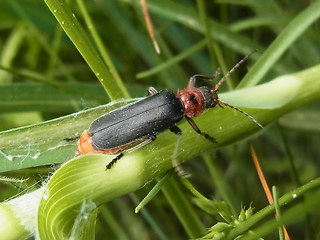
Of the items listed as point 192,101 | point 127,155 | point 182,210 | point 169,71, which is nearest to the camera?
point 127,155

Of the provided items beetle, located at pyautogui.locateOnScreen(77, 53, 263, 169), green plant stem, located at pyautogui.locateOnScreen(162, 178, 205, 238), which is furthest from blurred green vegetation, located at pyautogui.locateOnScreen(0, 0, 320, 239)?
green plant stem, located at pyautogui.locateOnScreen(162, 178, 205, 238)

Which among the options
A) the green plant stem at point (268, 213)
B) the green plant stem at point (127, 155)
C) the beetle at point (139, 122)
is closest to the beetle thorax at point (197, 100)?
the beetle at point (139, 122)

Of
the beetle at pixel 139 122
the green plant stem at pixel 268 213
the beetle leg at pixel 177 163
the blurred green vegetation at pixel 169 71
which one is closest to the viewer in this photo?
the green plant stem at pixel 268 213

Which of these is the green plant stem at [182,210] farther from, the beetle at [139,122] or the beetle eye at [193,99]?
the beetle eye at [193,99]

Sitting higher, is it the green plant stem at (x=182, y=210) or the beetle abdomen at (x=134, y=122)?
the beetle abdomen at (x=134, y=122)

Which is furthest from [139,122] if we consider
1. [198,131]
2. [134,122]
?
[198,131]

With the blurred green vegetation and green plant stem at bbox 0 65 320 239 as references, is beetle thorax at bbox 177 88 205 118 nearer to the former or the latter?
green plant stem at bbox 0 65 320 239

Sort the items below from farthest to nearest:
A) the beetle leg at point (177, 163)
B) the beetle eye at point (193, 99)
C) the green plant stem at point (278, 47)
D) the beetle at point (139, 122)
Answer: the beetle eye at point (193, 99)
the green plant stem at point (278, 47)
the beetle at point (139, 122)
the beetle leg at point (177, 163)

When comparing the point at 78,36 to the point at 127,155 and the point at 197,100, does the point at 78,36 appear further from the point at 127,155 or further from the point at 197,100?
the point at 197,100
